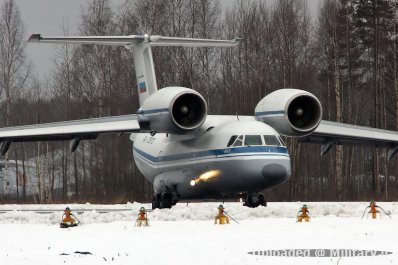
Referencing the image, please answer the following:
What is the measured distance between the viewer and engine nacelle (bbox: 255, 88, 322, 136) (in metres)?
21.5

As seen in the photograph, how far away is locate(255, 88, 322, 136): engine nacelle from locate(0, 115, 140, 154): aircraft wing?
12.8ft

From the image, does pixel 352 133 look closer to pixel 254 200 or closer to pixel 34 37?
pixel 254 200

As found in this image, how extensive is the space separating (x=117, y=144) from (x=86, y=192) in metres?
4.87

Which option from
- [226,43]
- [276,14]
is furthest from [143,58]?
[276,14]

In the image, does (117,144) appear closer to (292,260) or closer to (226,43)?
(226,43)

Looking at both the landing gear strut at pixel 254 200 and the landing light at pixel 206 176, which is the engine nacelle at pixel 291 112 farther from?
the landing light at pixel 206 176

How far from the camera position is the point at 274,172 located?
1959cm

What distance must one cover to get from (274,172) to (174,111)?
3.36 m

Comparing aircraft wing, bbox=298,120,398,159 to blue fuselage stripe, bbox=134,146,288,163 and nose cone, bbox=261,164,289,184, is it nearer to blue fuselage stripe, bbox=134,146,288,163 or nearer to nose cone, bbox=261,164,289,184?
blue fuselage stripe, bbox=134,146,288,163

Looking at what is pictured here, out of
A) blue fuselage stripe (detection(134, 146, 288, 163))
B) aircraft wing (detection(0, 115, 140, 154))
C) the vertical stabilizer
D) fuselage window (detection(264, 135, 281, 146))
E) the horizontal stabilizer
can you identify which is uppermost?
the horizontal stabilizer

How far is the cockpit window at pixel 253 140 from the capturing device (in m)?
20.3

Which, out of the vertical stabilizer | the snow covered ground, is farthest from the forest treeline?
the snow covered ground

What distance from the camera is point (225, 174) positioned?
20.7 m

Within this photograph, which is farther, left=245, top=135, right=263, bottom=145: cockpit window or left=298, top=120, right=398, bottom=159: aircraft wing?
left=298, top=120, right=398, bottom=159: aircraft wing
